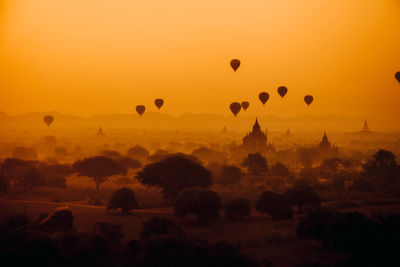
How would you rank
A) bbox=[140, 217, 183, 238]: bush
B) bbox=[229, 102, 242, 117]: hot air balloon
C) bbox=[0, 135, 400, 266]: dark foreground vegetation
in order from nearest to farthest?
bbox=[0, 135, 400, 266]: dark foreground vegetation, bbox=[140, 217, 183, 238]: bush, bbox=[229, 102, 242, 117]: hot air balloon

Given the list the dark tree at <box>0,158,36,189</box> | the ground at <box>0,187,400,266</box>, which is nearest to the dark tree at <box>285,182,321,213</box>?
the ground at <box>0,187,400,266</box>

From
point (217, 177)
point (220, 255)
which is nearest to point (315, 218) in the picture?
point (220, 255)

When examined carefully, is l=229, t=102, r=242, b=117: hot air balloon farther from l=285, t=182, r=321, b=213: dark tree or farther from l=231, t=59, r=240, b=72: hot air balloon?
l=285, t=182, r=321, b=213: dark tree

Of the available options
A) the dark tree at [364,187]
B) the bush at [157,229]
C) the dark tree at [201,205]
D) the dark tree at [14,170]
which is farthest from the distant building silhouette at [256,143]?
the bush at [157,229]

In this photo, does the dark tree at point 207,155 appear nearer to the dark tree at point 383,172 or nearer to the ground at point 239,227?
the dark tree at point 383,172

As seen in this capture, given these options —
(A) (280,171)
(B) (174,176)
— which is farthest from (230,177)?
(B) (174,176)

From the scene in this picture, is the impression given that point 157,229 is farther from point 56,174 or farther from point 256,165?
point 256,165
